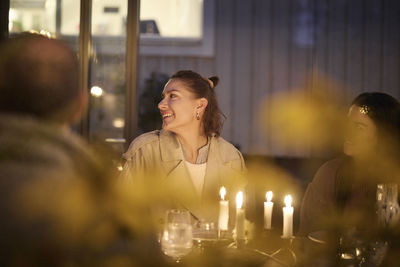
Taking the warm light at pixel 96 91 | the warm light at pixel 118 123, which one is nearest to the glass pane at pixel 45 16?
the warm light at pixel 96 91

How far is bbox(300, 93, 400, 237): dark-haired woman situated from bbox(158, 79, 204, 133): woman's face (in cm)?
82

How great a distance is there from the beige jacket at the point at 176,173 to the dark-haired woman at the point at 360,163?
1.49 feet

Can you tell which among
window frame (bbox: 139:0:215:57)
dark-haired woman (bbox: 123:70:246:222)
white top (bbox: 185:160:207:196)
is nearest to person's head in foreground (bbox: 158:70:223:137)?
dark-haired woman (bbox: 123:70:246:222)

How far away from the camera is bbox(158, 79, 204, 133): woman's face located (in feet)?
10.1

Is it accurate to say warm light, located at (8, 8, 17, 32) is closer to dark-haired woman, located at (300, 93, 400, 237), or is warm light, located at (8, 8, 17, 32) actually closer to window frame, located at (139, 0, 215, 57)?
window frame, located at (139, 0, 215, 57)

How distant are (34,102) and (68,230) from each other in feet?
1.02

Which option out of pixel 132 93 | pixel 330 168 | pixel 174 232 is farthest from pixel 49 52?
pixel 132 93

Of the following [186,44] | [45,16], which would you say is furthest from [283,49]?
[45,16]

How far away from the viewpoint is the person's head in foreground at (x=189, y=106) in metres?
3.10

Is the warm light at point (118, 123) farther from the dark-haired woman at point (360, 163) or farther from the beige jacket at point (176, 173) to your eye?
the dark-haired woman at point (360, 163)

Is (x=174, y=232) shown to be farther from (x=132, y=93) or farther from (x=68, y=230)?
(x=132, y=93)

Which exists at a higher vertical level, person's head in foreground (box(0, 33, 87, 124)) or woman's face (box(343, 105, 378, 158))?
person's head in foreground (box(0, 33, 87, 124))

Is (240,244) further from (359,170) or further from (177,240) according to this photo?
(359,170)

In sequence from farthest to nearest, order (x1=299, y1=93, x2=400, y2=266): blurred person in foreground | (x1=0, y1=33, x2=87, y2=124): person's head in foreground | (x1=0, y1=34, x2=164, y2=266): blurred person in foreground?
(x1=299, y1=93, x2=400, y2=266): blurred person in foreground, (x1=0, y1=33, x2=87, y2=124): person's head in foreground, (x1=0, y1=34, x2=164, y2=266): blurred person in foreground
